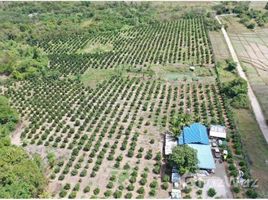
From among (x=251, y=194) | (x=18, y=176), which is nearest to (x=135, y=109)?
(x=18, y=176)

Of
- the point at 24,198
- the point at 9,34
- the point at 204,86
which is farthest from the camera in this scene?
the point at 9,34

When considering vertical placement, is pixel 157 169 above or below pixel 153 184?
below

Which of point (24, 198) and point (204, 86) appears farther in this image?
point (204, 86)

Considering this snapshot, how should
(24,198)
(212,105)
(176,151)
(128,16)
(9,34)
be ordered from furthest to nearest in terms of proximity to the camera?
1. (128,16)
2. (9,34)
3. (212,105)
4. (176,151)
5. (24,198)

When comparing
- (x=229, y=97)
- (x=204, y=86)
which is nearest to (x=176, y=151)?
(x=229, y=97)

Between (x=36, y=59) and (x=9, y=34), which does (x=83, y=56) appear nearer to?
(x=36, y=59)

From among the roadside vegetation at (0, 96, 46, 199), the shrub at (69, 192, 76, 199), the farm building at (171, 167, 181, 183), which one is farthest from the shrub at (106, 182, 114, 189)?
the roadside vegetation at (0, 96, 46, 199)

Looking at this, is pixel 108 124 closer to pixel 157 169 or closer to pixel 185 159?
pixel 157 169

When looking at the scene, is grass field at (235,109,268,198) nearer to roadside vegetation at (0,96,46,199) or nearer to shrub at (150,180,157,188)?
shrub at (150,180,157,188)
